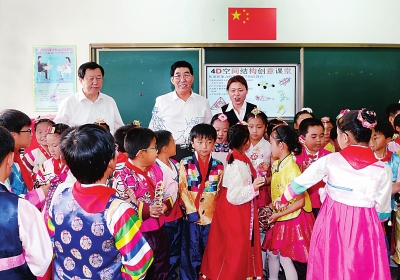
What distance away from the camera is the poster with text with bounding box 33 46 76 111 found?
4.27 metres

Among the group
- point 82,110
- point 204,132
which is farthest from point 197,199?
point 82,110

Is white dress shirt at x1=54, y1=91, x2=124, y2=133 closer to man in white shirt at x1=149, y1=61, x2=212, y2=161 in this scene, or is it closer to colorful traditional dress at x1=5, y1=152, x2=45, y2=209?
man in white shirt at x1=149, y1=61, x2=212, y2=161

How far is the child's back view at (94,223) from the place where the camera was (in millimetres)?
1228

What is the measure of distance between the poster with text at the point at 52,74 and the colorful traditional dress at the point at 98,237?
10.8 ft

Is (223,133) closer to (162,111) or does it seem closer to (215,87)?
(162,111)

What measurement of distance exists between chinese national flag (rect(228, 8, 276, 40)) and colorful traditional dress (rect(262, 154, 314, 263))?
225 cm

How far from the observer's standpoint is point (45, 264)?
1.28 meters

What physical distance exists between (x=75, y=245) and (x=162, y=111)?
2.36 m

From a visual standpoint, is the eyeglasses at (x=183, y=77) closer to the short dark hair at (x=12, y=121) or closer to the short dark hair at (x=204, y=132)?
the short dark hair at (x=204, y=132)

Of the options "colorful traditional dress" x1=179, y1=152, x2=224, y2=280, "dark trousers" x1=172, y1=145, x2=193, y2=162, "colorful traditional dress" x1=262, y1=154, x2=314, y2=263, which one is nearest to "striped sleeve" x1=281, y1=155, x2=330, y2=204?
"colorful traditional dress" x1=262, y1=154, x2=314, y2=263

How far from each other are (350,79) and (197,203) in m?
2.84

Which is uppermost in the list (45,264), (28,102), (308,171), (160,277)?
(28,102)

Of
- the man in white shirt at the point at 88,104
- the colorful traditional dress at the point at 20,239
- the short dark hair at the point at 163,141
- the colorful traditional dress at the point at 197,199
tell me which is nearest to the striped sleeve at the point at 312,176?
the colorful traditional dress at the point at 197,199

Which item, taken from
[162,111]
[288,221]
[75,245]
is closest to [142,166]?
[75,245]
